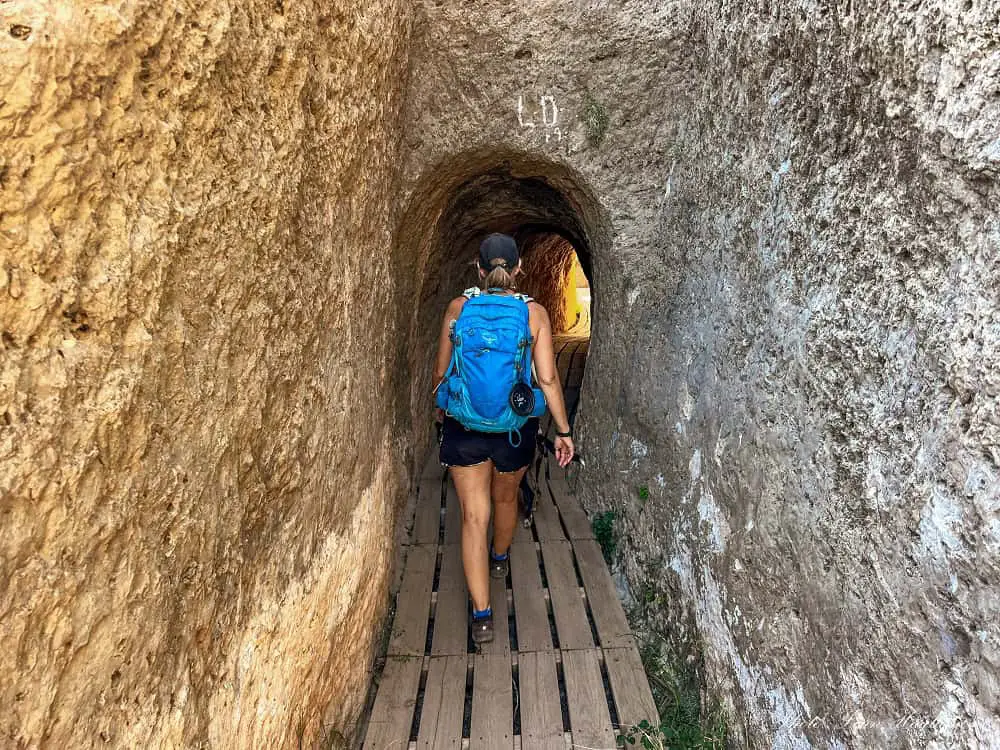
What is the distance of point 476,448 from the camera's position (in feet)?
8.14

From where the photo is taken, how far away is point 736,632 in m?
1.91

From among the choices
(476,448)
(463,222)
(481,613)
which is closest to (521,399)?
(476,448)

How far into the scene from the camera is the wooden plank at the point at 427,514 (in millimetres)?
3311

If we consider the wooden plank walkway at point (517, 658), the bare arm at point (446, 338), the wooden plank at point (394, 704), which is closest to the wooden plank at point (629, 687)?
the wooden plank walkway at point (517, 658)

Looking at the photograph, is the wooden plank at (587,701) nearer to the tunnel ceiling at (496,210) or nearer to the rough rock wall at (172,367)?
the rough rock wall at (172,367)

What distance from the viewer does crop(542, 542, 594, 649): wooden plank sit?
261cm

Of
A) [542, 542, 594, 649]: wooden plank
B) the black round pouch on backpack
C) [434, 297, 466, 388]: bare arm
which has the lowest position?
[542, 542, 594, 649]: wooden plank

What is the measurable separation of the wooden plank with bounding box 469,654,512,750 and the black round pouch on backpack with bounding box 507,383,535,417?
1080mm

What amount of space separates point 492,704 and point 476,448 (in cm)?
99

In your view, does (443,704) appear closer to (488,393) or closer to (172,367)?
(488,393)

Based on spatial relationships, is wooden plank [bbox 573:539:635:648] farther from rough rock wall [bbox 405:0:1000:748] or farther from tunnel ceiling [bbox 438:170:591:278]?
tunnel ceiling [bbox 438:170:591:278]

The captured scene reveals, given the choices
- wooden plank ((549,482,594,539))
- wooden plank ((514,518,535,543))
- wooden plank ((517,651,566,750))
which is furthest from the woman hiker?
wooden plank ((549,482,594,539))

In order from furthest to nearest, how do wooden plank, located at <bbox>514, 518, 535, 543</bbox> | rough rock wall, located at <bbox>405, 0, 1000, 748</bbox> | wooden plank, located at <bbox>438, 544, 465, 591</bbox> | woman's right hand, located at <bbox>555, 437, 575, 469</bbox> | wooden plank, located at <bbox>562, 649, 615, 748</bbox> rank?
wooden plank, located at <bbox>514, 518, 535, 543</bbox>, wooden plank, located at <bbox>438, 544, 465, 591</bbox>, woman's right hand, located at <bbox>555, 437, 575, 469</bbox>, wooden plank, located at <bbox>562, 649, 615, 748</bbox>, rough rock wall, located at <bbox>405, 0, 1000, 748</bbox>

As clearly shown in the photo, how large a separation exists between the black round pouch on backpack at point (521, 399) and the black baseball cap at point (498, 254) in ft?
1.69
